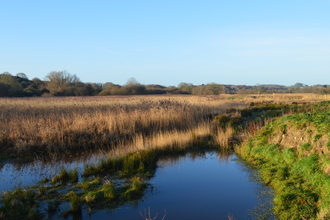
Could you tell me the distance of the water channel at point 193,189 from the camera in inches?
204

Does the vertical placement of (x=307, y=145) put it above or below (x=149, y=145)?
above

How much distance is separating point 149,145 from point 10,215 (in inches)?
211

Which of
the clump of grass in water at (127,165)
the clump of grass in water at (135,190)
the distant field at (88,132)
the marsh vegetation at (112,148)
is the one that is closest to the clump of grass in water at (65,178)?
the marsh vegetation at (112,148)

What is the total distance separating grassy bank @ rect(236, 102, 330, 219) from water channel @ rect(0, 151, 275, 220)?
33cm

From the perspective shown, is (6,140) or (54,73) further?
(54,73)

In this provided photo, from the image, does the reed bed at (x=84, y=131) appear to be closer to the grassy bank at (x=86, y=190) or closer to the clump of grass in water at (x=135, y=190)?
the grassy bank at (x=86, y=190)

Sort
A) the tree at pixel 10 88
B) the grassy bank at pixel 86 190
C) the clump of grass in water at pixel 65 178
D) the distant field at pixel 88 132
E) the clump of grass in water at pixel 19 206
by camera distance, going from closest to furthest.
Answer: the clump of grass in water at pixel 19 206, the grassy bank at pixel 86 190, the clump of grass in water at pixel 65 178, the distant field at pixel 88 132, the tree at pixel 10 88

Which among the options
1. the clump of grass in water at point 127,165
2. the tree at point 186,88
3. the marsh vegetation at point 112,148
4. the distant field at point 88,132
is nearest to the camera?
the marsh vegetation at point 112,148

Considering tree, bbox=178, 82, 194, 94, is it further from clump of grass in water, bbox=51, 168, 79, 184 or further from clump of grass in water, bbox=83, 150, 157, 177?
clump of grass in water, bbox=51, 168, 79, 184

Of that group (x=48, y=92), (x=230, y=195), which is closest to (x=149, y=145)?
(x=230, y=195)

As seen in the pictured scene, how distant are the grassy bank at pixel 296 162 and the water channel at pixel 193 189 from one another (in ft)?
1.08

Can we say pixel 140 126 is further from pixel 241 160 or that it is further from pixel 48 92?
pixel 48 92

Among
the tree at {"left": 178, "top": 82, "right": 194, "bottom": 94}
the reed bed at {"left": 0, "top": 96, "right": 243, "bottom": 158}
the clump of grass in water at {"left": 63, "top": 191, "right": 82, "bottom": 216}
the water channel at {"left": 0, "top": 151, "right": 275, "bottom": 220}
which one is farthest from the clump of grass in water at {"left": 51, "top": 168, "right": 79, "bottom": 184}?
the tree at {"left": 178, "top": 82, "right": 194, "bottom": 94}

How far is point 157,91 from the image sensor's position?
59375mm
